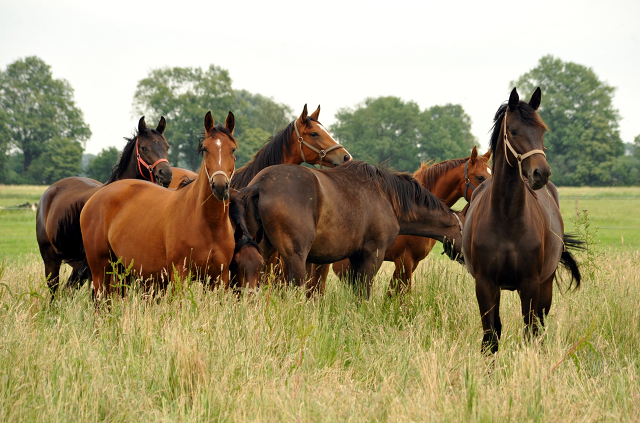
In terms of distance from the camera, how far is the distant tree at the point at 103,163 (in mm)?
46594

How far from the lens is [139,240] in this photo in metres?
5.31

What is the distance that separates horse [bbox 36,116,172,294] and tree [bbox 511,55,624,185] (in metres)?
52.9

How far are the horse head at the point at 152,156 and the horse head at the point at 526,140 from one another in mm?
4178

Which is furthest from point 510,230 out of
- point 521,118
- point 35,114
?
point 35,114

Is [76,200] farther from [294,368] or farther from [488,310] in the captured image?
[488,310]

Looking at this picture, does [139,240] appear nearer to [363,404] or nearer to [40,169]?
[363,404]

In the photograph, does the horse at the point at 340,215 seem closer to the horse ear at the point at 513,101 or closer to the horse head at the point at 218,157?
the horse head at the point at 218,157

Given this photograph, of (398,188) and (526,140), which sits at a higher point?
(526,140)

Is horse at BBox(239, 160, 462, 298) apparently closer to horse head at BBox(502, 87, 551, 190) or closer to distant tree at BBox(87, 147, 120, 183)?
horse head at BBox(502, 87, 551, 190)

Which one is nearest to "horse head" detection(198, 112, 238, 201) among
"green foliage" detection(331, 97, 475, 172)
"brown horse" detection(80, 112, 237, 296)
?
"brown horse" detection(80, 112, 237, 296)

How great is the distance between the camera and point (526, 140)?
160 inches

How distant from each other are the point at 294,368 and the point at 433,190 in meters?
5.15

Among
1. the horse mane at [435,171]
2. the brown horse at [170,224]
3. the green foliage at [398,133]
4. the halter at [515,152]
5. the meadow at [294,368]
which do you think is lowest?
the meadow at [294,368]

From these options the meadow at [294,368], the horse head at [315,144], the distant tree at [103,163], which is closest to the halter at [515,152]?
the meadow at [294,368]
